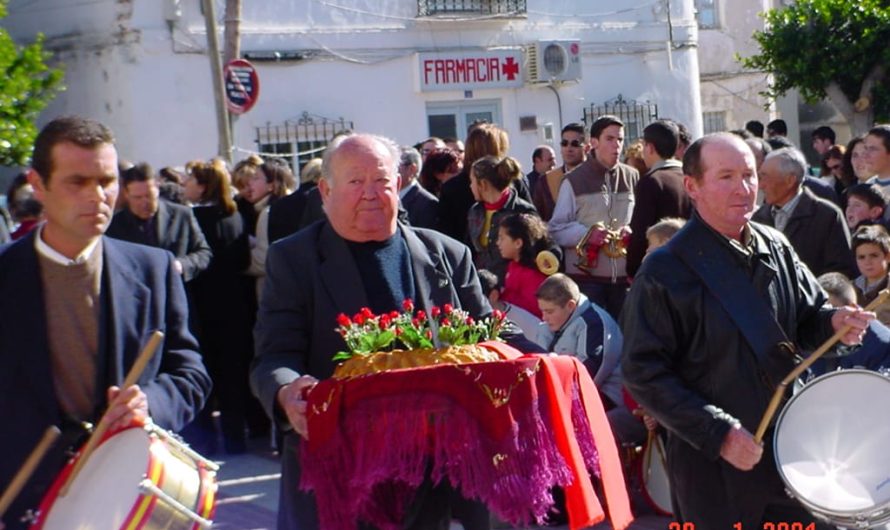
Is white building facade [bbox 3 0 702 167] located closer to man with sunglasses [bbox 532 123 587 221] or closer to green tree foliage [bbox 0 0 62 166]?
green tree foliage [bbox 0 0 62 166]

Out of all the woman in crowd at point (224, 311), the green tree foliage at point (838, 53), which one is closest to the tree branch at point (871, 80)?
the green tree foliage at point (838, 53)

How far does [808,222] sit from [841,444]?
3938 millimetres

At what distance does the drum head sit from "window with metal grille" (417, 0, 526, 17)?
65.9ft

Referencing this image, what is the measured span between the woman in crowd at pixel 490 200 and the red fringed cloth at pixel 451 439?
5221 mm

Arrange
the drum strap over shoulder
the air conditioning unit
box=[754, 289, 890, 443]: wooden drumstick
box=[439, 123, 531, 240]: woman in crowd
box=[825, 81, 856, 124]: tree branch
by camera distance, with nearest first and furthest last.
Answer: box=[754, 289, 890, 443]: wooden drumstick → the drum strap over shoulder → box=[439, 123, 531, 240]: woman in crowd → box=[825, 81, 856, 124]: tree branch → the air conditioning unit

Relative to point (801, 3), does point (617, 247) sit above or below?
below

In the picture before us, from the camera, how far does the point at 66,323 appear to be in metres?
4.42

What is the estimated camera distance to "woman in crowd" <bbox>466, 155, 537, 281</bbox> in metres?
9.82

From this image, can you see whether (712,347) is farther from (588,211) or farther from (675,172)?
(588,211)

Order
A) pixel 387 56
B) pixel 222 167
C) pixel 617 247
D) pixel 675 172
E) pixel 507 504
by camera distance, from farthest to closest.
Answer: pixel 387 56
pixel 222 167
pixel 617 247
pixel 675 172
pixel 507 504

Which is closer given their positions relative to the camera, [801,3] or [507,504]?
[507,504]

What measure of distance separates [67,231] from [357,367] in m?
0.96

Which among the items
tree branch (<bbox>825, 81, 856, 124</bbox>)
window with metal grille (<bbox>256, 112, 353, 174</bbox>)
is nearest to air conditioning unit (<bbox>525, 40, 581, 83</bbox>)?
window with metal grille (<bbox>256, 112, 353, 174</bbox>)

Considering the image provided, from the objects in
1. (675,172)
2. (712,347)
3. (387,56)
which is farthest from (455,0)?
(712,347)
